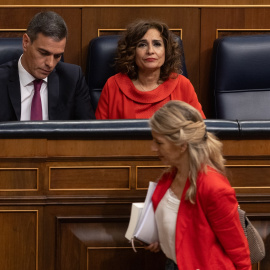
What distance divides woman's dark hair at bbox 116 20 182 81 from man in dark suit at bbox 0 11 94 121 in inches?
5.7

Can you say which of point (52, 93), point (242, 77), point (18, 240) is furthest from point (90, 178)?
point (242, 77)

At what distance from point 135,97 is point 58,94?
18 centimetres

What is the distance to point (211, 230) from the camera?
792 millimetres

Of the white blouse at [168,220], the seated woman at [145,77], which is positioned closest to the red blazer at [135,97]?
the seated woman at [145,77]

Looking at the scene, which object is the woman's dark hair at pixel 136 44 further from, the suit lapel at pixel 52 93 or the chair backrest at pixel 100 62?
the suit lapel at pixel 52 93

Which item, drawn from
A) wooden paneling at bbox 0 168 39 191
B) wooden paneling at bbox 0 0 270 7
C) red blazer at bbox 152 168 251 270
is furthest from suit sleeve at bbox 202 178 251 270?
wooden paneling at bbox 0 0 270 7

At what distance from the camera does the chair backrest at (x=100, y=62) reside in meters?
1.35

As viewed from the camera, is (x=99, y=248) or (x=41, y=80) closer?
(x=99, y=248)

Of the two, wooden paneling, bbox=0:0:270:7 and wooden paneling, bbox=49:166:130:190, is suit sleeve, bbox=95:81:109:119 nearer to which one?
wooden paneling, bbox=0:0:270:7

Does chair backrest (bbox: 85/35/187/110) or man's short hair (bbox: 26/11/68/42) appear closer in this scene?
man's short hair (bbox: 26/11/68/42)

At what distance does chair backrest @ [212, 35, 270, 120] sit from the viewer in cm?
138

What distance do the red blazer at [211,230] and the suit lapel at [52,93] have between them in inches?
17.8

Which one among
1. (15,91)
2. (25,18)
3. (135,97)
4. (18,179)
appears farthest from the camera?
(25,18)

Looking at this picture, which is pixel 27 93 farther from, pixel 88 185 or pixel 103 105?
pixel 88 185
